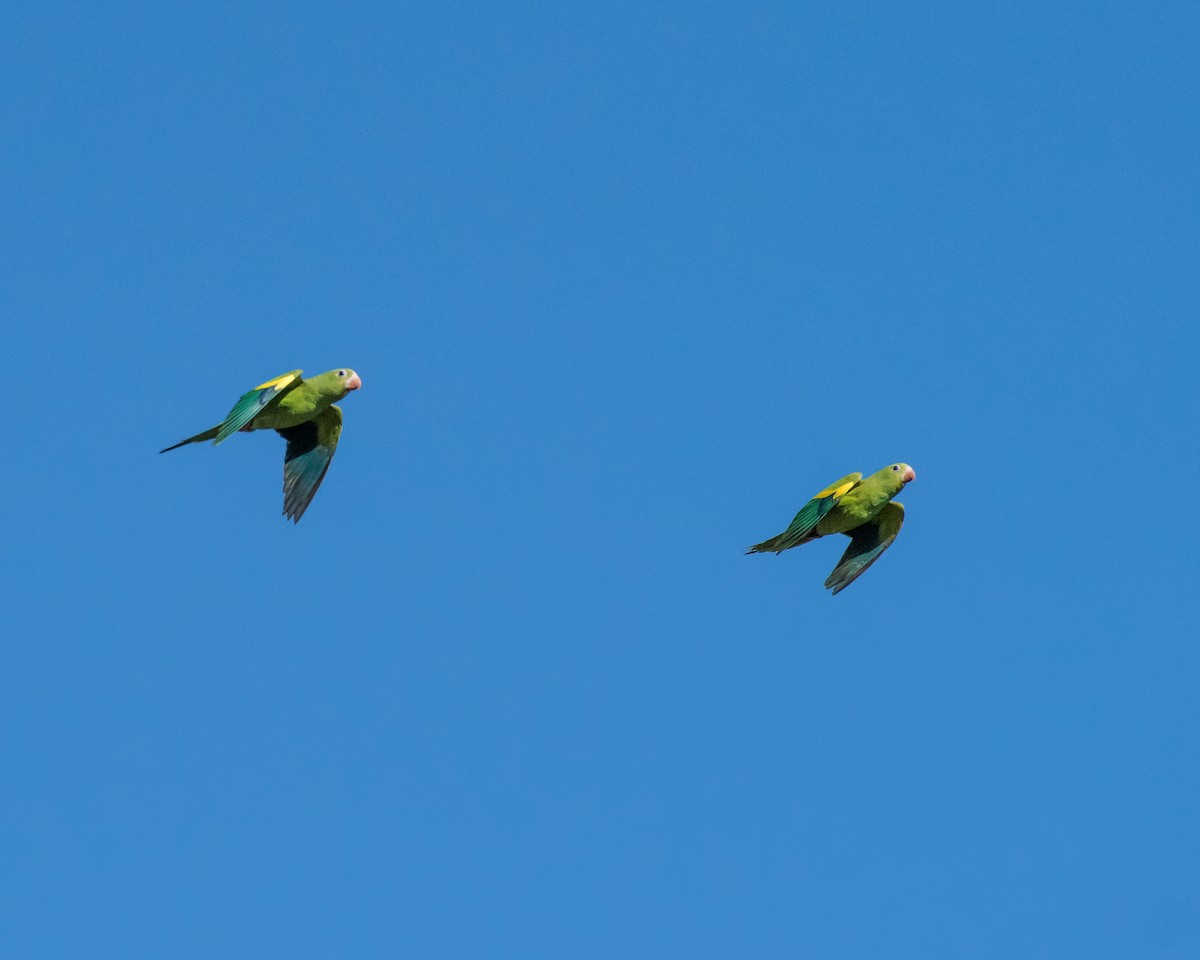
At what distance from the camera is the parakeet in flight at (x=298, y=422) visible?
2698 centimetres

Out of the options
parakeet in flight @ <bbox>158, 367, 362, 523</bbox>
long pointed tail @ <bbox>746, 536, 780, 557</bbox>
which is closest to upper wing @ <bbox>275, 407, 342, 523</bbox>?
parakeet in flight @ <bbox>158, 367, 362, 523</bbox>

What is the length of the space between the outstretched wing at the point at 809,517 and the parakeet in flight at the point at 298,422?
590cm

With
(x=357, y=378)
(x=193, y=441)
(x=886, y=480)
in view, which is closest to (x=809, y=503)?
(x=886, y=480)

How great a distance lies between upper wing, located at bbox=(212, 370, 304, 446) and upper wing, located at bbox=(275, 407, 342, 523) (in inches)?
63.6

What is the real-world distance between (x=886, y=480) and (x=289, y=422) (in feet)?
26.1

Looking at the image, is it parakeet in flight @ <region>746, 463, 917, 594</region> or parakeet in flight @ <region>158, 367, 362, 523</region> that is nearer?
parakeet in flight @ <region>158, 367, 362, 523</region>

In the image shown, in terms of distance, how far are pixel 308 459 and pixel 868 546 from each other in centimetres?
777

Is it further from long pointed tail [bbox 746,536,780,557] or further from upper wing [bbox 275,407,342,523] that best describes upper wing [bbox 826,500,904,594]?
upper wing [bbox 275,407,342,523]

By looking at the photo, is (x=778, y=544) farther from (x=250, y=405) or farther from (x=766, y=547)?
(x=250, y=405)

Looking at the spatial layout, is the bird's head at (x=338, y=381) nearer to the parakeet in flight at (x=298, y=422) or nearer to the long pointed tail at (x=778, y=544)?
the parakeet in flight at (x=298, y=422)

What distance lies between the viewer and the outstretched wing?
28.0 metres

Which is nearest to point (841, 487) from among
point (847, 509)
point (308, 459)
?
point (847, 509)

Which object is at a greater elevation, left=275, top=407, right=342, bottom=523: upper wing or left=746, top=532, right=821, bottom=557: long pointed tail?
left=275, top=407, right=342, bottom=523: upper wing

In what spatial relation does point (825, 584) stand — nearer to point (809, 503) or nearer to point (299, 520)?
point (809, 503)
